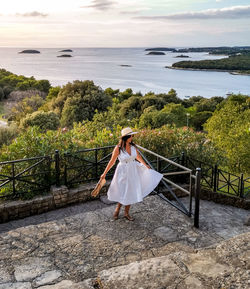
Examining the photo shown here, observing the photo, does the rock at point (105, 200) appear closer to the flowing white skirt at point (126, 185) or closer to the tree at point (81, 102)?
the flowing white skirt at point (126, 185)

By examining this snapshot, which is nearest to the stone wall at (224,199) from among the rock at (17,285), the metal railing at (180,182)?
the metal railing at (180,182)

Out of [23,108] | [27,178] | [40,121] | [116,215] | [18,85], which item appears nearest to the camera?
[116,215]

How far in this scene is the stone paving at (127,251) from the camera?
121 inches

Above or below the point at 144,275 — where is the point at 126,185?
above

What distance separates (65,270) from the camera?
12.5 ft

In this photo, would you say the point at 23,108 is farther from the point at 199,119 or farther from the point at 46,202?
the point at 46,202

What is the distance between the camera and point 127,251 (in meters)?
4.28

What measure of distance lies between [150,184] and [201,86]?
9099 cm

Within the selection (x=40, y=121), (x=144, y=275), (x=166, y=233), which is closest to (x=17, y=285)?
(x=144, y=275)

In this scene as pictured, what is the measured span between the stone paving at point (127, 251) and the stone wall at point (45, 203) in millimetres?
148

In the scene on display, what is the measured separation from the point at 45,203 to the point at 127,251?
256cm

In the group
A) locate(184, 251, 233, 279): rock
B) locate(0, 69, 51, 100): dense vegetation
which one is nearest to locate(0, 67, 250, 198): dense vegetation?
locate(184, 251, 233, 279): rock

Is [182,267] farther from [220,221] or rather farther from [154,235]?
[220,221]

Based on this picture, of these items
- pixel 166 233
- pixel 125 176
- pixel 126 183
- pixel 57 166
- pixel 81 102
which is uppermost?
pixel 125 176
